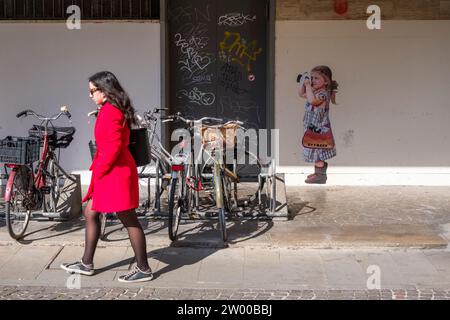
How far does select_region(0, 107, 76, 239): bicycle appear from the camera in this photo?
6691 millimetres

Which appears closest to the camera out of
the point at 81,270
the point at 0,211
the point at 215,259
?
the point at 81,270

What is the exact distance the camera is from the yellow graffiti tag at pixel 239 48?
31.5 feet

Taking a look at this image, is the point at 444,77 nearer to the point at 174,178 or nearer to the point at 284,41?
the point at 284,41

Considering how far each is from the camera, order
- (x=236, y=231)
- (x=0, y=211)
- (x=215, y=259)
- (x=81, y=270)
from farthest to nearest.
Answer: (x=0, y=211) → (x=236, y=231) → (x=215, y=259) → (x=81, y=270)

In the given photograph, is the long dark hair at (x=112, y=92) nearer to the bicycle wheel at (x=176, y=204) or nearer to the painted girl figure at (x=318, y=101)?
the bicycle wheel at (x=176, y=204)

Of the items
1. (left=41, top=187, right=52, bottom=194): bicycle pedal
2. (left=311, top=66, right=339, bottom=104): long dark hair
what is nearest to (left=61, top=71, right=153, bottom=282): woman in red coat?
(left=41, top=187, right=52, bottom=194): bicycle pedal

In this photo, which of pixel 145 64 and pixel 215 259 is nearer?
pixel 215 259

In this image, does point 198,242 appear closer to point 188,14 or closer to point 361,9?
point 188,14

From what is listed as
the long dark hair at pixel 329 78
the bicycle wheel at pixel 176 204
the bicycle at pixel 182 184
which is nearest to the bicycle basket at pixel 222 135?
the bicycle at pixel 182 184

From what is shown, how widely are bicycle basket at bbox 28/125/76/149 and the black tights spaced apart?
1.49 metres

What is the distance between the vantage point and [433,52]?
9.31 meters

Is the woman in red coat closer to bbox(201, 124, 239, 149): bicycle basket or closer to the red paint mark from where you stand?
bbox(201, 124, 239, 149): bicycle basket

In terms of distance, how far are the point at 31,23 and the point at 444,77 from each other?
5735 mm

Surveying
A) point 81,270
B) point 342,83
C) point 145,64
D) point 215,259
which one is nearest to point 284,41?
point 342,83
